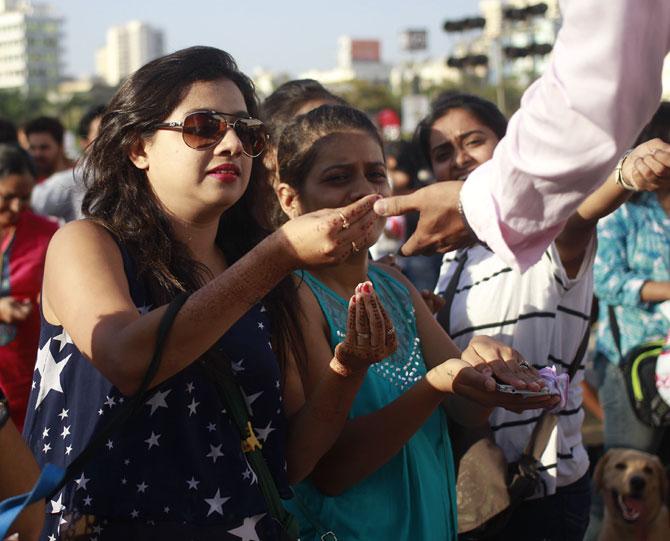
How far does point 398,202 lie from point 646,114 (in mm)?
573

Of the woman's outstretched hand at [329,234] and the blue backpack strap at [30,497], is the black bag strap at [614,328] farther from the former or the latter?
the blue backpack strap at [30,497]

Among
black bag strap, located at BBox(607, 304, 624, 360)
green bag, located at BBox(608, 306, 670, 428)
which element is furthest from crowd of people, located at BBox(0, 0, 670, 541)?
black bag strap, located at BBox(607, 304, 624, 360)

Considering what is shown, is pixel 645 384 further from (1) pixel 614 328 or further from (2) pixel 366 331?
(2) pixel 366 331

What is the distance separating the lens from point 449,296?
3666 millimetres

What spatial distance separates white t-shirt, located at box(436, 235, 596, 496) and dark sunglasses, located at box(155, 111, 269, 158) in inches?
44.5

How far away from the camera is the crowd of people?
206 cm

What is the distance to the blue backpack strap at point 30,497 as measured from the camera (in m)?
1.93

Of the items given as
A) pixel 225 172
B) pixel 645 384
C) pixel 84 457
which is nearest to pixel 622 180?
pixel 225 172

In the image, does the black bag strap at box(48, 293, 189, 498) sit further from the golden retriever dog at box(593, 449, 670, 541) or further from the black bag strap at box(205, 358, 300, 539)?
the golden retriever dog at box(593, 449, 670, 541)

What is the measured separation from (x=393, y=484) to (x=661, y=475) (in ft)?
9.06

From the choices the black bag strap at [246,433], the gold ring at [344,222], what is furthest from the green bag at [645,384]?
the gold ring at [344,222]

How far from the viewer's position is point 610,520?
5512 mm

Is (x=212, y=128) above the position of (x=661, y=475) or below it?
above

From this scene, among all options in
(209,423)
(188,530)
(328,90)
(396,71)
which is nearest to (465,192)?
(209,423)
